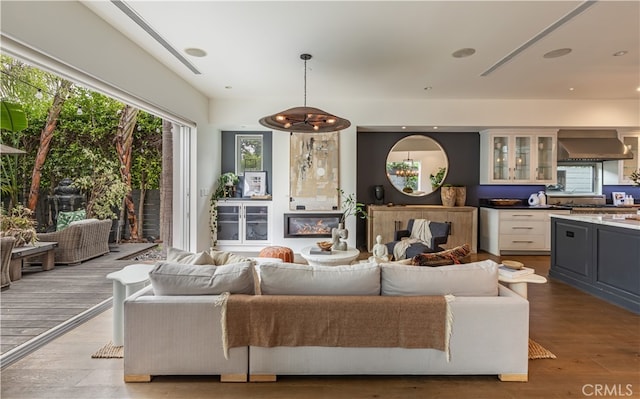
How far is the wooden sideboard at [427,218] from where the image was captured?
18.2 ft

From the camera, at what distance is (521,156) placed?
19.0ft

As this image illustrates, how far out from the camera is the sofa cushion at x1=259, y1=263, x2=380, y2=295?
196 cm

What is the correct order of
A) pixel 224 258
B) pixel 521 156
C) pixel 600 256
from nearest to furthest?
pixel 224 258
pixel 600 256
pixel 521 156

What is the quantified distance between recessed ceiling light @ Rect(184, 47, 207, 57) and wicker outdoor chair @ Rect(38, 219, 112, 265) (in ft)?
10.8

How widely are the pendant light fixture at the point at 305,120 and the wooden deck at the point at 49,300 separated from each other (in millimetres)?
2608

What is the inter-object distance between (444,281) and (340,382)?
921mm

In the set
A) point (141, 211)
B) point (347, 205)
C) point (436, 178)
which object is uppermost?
point (436, 178)

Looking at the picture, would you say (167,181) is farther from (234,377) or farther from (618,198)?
(618,198)

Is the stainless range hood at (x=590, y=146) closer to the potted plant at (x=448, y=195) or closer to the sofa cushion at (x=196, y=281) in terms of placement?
the potted plant at (x=448, y=195)

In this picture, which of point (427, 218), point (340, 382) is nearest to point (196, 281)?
point (340, 382)

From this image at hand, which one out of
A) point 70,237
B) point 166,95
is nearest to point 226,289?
point 166,95

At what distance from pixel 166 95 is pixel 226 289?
3095mm

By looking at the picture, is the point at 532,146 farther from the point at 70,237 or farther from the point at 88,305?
the point at 70,237

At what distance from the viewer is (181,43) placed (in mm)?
3271
